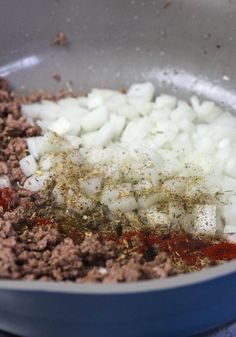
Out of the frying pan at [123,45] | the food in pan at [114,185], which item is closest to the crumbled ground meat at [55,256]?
the food in pan at [114,185]

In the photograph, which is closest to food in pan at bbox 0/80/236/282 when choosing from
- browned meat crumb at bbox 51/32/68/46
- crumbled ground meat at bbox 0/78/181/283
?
crumbled ground meat at bbox 0/78/181/283

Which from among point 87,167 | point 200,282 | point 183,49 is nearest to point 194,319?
point 200,282

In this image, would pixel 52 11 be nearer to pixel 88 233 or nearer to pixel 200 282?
pixel 88 233

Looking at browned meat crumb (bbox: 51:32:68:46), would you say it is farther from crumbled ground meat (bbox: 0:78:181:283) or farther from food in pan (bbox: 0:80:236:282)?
crumbled ground meat (bbox: 0:78:181:283)

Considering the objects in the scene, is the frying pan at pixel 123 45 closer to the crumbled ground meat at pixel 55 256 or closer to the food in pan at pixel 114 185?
the food in pan at pixel 114 185

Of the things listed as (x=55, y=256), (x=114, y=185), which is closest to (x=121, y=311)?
(x=55, y=256)
